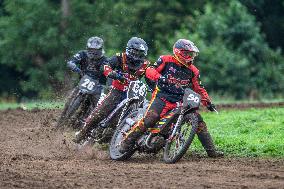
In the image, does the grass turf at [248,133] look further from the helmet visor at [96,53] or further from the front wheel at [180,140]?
the helmet visor at [96,53]

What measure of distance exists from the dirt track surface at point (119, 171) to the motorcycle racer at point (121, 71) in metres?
0.82

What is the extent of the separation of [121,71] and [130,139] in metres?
2.12

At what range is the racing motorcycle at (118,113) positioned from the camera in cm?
1764

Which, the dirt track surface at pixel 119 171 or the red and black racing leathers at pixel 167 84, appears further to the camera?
the red and black racing leathers at pixel 167 84

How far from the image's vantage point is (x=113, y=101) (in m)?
18.3

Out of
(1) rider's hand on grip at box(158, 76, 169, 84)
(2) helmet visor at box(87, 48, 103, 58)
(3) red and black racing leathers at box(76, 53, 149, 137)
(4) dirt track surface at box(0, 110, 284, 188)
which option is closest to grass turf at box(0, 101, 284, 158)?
(4) dirt track surface at box(0, 110, 284, 188)

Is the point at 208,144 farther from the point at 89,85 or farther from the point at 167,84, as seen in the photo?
the point at 89,85

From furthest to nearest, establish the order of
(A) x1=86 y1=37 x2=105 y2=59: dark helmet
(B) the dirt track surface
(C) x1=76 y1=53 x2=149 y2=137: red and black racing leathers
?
1. (A) x1=86 y1=37 x2=105 y2=59: dark helmet
2. (C) x1=76 y1=53 x2=149 y2=137: red and black racing leathers
3. (B) the dirt track surface

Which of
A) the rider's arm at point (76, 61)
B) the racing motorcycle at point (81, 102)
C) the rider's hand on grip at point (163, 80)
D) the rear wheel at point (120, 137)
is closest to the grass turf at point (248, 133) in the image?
the rear wheel at point (120, 137)

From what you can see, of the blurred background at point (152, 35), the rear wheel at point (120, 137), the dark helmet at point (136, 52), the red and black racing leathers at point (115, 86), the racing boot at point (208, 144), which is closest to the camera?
the racing boot at point (208, 144)

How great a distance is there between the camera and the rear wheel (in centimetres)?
1652

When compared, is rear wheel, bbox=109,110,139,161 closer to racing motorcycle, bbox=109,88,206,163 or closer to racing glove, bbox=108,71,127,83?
racing motorcycle, bbox=109,88,206,163

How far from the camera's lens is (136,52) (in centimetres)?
1745

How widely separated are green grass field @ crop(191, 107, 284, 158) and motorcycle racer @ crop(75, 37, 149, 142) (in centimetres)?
182
